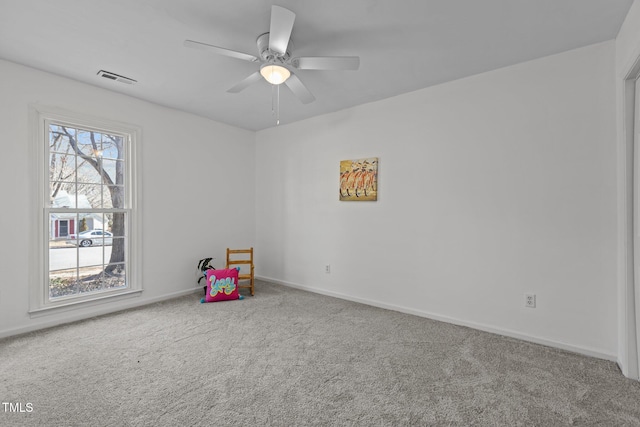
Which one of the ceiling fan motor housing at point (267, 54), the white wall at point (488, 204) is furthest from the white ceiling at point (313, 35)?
the white wall at point (488, 204)

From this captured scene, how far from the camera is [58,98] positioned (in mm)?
3027

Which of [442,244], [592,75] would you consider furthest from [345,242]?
[592,75]

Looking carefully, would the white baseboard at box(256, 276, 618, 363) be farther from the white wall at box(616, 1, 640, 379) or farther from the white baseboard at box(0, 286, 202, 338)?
the white baseboard at box(0, 286, 202, 338)

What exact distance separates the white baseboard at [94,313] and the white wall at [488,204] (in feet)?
6.49

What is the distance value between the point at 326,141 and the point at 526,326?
307 cm

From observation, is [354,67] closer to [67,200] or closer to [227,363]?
[227,363]

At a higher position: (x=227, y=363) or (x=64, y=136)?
(x=64, y=136)

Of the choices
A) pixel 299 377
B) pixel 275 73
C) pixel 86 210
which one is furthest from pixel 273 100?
pixel 299 377

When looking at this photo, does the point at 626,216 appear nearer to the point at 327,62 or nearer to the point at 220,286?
the point at 327,62

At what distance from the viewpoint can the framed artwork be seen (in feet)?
12.1

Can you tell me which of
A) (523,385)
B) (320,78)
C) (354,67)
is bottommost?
(523,385)

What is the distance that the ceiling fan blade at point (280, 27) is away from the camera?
1729 mm

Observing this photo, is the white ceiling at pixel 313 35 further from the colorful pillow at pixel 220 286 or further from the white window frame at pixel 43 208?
the colorful pillow at pixel 220 286

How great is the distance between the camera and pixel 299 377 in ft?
6.95
